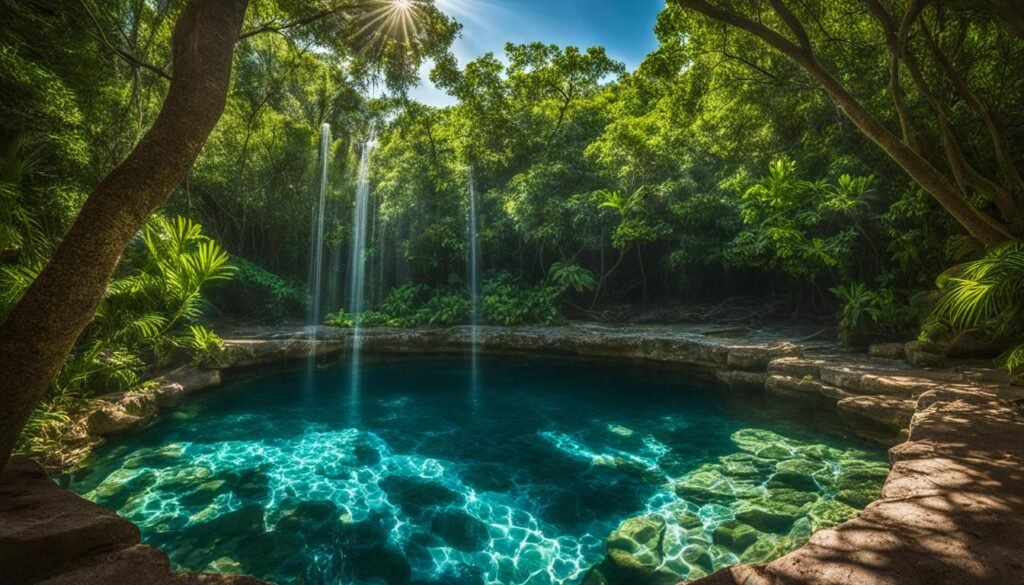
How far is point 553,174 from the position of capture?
13312 mm

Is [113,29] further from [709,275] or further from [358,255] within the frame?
[709,275]

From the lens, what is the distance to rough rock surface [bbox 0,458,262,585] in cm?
214

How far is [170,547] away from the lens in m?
3.93

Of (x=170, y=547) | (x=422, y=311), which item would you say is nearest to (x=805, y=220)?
(x=422, y=311)

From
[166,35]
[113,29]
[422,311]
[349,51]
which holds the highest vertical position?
[166,35]

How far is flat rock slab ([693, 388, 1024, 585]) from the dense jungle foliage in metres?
1.68

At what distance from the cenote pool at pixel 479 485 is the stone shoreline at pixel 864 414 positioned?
2.13 feet

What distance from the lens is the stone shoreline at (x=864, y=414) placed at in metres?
2.13

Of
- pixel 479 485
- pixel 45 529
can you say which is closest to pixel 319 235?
pixel 479 485

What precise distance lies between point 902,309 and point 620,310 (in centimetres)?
729

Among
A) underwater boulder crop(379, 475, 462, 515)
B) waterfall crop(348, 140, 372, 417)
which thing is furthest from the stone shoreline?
waterfall crop(348, 140, 372, 417)

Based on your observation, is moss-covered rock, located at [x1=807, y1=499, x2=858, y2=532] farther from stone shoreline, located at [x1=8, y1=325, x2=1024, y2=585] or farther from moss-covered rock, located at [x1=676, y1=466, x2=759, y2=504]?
stone shoreline, located at [x1=8, y1=325, x2=1024, y2=585]

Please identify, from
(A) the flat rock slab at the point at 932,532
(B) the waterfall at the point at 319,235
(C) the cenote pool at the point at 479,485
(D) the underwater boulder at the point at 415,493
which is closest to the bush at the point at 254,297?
(B) the waterfall at the point at 319,235

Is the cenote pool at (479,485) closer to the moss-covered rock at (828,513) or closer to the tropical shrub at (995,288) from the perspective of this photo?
the moss-covered rock at (828,513)
